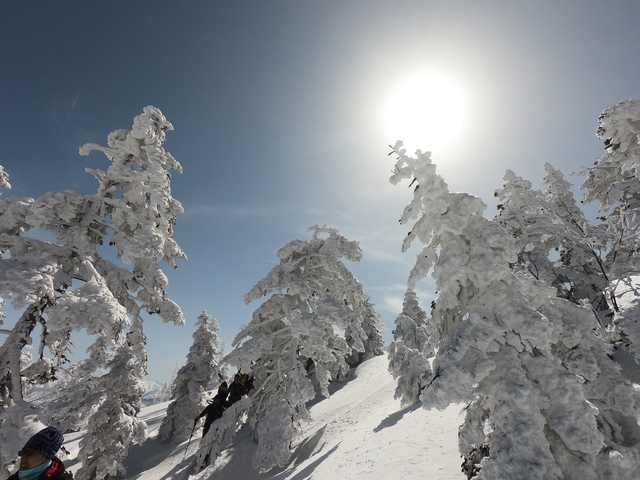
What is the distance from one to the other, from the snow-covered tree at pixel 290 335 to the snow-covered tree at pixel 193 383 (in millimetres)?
12412

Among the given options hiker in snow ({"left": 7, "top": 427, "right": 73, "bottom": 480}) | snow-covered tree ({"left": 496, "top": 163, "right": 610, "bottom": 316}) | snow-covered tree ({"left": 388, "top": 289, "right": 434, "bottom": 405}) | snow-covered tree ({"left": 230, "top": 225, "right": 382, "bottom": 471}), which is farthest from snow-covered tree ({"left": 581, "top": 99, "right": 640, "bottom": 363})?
hiker in snow ({"left": 7, "top": 427, "right": 73, "bottom": 480})

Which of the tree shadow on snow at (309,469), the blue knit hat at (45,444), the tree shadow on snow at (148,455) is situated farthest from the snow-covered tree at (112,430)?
the blue knit hat at (45,444)

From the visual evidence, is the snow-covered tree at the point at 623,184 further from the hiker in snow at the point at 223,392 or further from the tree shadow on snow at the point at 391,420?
the hiker in snow at the point at 223,392

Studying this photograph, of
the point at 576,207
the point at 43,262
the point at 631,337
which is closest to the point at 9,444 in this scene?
the point at 43,262

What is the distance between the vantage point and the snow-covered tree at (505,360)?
4.06 meters

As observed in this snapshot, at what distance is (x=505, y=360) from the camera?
4.69 metres

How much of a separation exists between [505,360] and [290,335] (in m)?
7.30

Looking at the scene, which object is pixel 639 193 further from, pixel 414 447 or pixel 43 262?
pixel 43 262

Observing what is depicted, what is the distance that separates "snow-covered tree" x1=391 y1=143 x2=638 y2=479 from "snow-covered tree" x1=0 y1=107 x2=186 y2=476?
19.0 ft

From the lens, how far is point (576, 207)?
1533 centimetres

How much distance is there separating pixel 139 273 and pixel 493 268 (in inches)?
334

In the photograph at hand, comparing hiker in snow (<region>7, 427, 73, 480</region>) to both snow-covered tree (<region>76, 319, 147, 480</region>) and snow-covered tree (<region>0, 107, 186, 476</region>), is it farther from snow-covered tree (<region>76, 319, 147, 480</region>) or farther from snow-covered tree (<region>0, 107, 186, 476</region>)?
snow-covered tree (<region>76, 319, 147, 480</region>)

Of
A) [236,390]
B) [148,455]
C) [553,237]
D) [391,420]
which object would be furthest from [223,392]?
[553,237]

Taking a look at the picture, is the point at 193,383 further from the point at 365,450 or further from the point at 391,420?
the point at 365,450
